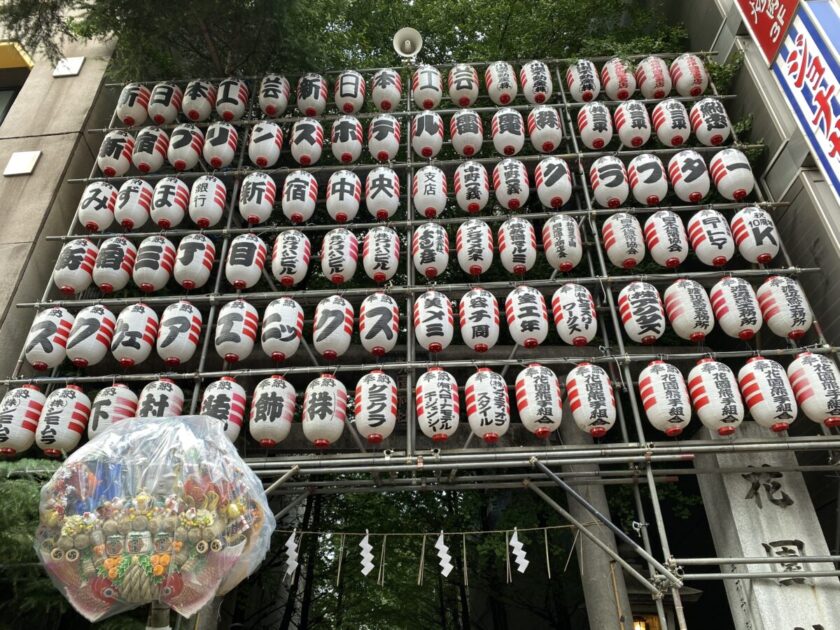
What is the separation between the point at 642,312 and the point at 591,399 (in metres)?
1.83

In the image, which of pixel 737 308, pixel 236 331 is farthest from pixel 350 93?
pixel 737 308

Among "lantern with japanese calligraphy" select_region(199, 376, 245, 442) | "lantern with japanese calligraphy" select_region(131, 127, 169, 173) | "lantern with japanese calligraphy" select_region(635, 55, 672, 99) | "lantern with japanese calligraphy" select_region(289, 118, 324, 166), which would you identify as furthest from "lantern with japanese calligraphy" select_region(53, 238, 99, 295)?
"lantern with japanese calligraphy" select_region(635, 55, 672, 99)

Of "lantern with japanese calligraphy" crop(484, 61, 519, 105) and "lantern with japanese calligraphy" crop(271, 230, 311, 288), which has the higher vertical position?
"lantern with japanese calligraphy" crop(484, 61, 519, 105)

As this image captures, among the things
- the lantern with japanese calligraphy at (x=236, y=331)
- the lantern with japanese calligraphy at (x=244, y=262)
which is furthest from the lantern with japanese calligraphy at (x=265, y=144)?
the lantern with japanese calligraphy at (x=236, y=331)

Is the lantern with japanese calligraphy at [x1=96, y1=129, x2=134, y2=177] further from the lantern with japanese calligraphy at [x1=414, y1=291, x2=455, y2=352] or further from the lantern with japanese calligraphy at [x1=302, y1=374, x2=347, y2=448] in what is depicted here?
the lantern with japanese calligraphy at [x1=414, y1=291, x2=455, y2=352]

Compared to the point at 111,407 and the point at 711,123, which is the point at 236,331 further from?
the point at 711,123

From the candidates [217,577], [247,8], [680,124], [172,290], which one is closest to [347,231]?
[172,290]

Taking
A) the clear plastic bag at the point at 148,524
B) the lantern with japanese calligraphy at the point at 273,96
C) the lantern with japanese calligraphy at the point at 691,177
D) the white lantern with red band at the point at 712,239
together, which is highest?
the lantern with japanese calligraphy at the point at 273,96

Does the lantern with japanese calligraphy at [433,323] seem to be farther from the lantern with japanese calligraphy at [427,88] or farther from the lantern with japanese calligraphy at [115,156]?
the lantern with japanese calligraphy at [115,156]

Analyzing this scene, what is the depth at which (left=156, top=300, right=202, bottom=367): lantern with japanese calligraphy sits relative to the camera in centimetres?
1130

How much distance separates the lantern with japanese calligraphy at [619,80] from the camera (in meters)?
14.4

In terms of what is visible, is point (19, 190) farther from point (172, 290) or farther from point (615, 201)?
point (615, 201)

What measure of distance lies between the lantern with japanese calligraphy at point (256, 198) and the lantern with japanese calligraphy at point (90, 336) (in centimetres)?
306

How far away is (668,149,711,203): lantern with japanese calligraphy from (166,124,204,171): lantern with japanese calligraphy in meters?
9.51
